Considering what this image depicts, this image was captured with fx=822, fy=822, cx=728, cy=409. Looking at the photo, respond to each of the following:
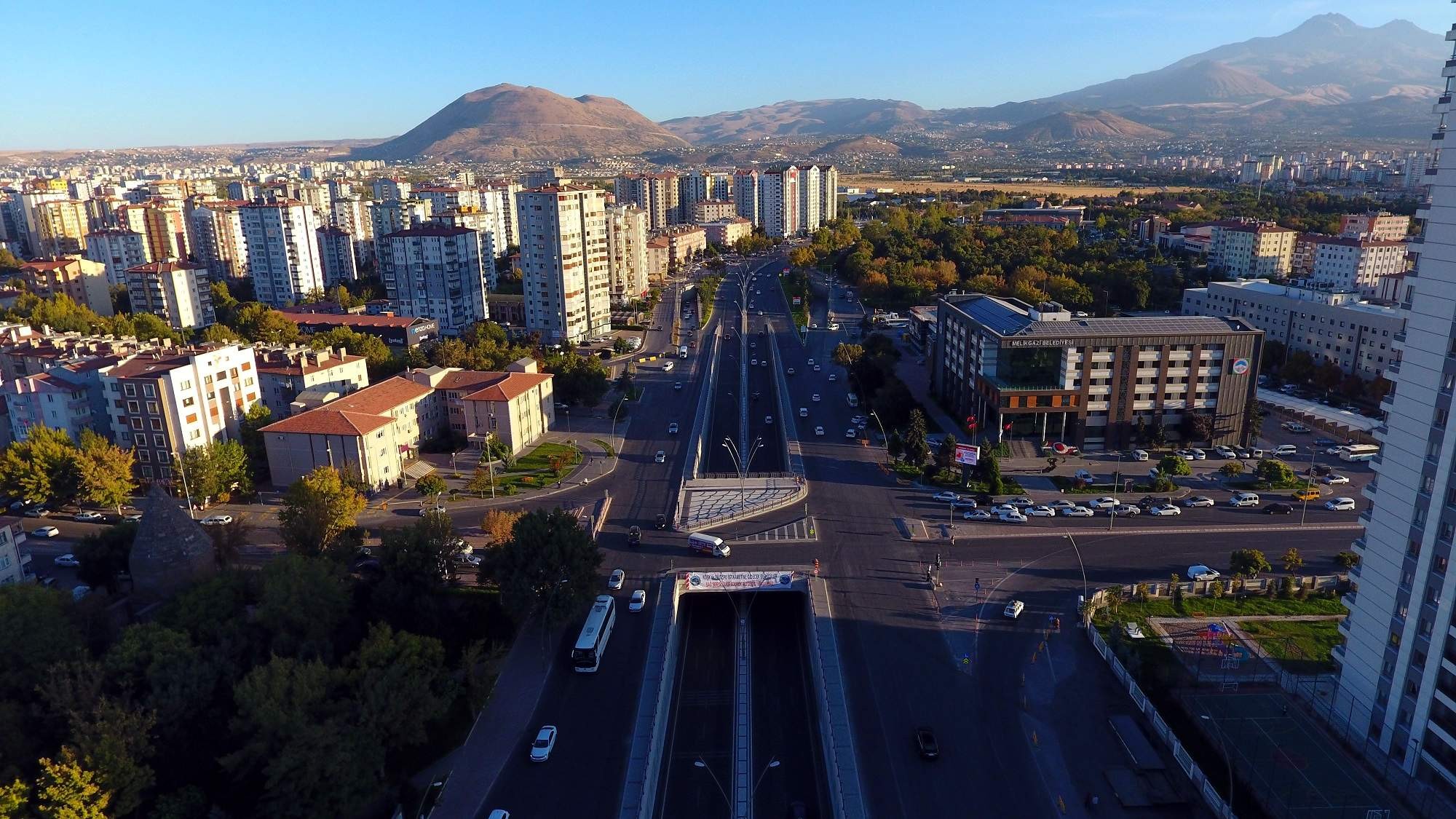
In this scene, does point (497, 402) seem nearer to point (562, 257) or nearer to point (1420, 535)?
point (562, 257)

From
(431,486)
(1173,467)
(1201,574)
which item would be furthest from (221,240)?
(1201,574)

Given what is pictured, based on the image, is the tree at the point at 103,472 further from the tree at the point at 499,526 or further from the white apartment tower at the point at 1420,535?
the white apartment tower at the point at 1420,535

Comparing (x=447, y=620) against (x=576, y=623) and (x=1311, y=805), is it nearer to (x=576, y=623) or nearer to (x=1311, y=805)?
(x=576, y=623)

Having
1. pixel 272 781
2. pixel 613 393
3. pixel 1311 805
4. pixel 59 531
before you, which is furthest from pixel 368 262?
pixel 1311 805

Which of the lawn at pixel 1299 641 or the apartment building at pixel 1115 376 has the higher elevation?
the apartment building at pixel 1115 376

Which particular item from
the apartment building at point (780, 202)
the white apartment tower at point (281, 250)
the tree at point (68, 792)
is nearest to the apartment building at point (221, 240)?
the white apartment tower at point (281, 250)
